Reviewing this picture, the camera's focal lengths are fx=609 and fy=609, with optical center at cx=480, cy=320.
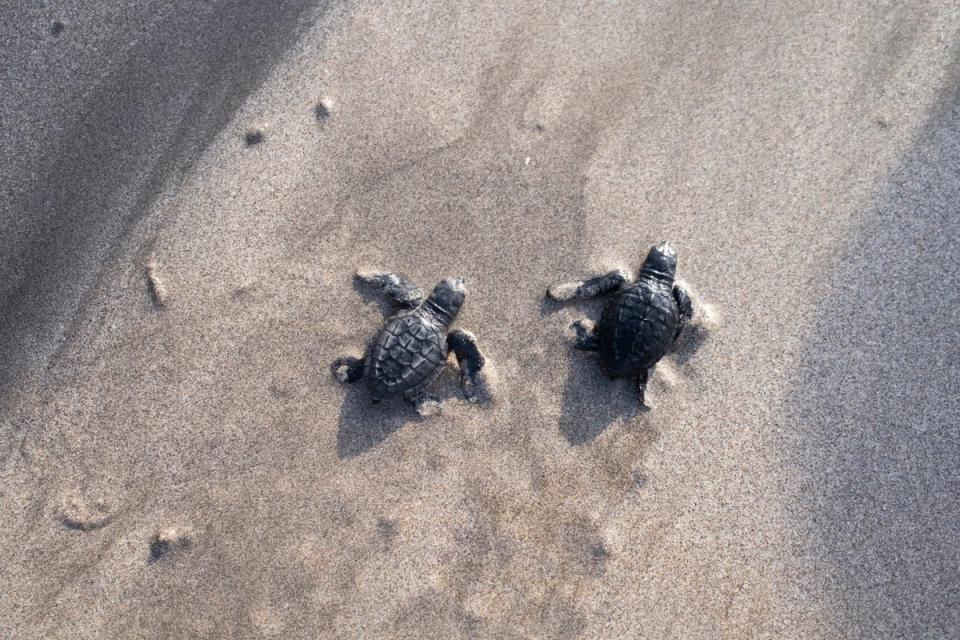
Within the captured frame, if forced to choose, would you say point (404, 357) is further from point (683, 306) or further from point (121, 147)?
point (121, 147)

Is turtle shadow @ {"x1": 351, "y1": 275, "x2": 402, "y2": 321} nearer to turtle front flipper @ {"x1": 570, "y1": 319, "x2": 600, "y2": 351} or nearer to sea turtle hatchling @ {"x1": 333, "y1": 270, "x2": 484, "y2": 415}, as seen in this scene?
sea turtle hatchling @ {"x1": 333, "y1": 270, "x2": 484, "y2": 415}

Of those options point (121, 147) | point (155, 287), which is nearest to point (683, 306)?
point (155, 287)

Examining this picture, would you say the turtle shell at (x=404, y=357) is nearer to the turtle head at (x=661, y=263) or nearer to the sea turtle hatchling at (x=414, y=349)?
the sea turtle hatchling at (x=414, y=349)

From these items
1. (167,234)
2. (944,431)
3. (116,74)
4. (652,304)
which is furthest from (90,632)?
(944,431)

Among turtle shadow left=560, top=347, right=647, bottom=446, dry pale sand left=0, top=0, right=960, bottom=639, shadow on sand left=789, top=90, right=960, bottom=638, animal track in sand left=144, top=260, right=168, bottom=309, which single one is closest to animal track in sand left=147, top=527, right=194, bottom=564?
dry pale sand left=0, top=0, right=960, bottom=639

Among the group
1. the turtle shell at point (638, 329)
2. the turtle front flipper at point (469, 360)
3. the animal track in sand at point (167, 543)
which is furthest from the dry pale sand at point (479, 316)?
the turtle shell at point (638, 329)
